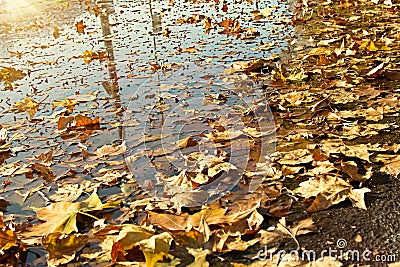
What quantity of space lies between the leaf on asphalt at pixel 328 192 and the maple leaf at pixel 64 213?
2.99 ft

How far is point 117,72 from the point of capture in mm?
4328

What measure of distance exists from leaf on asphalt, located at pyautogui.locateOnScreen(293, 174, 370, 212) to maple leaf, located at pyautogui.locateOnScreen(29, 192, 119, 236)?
910mm

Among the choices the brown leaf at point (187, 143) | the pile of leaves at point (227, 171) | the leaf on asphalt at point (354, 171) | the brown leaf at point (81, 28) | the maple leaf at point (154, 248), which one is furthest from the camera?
the brown leaf at point (81, 28)

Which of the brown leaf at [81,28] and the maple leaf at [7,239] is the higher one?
the brown leaf at [81,28]

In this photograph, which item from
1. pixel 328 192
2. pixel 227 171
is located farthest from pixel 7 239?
pixel 328 192

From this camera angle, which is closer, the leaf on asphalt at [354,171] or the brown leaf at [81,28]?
the leaf on asphalt at [354,171]

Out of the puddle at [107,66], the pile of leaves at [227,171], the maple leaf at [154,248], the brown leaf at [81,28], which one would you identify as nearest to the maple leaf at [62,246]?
the pile of leaves at [227,171]

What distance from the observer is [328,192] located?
198 cm

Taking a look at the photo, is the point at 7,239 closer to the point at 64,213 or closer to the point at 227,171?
the point at 64,213

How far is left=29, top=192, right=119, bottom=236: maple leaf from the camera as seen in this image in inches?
75.9

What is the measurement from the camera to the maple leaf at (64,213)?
1928 mm

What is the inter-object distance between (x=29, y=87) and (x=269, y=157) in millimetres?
2824

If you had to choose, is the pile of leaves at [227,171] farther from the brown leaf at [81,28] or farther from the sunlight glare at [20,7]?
the sunlight glare at [20,7]

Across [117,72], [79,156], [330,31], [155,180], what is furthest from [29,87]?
[330,31]
